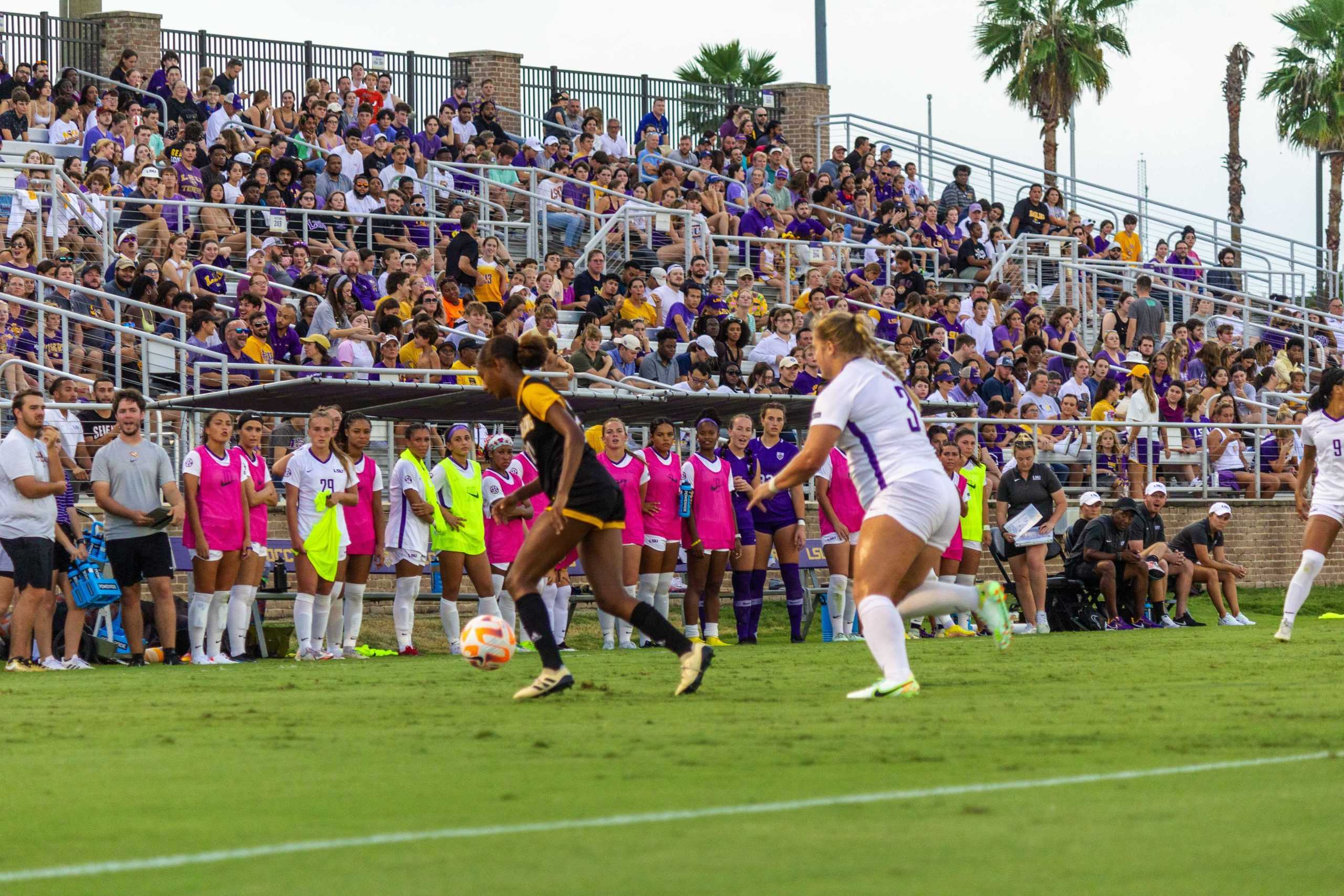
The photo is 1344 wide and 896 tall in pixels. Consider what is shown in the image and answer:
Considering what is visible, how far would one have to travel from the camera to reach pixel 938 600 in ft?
33.8

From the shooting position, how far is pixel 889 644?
9.68 m

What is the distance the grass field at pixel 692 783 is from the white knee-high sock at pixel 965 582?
8257 mm

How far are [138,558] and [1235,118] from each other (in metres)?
48.7

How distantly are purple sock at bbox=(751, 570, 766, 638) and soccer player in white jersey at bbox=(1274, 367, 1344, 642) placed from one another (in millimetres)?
5460

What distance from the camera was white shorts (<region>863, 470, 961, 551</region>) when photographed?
971 cm

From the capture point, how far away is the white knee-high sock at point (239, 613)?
53.7 ft

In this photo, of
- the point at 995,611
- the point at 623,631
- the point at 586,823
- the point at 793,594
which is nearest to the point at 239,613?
the point at 623,631

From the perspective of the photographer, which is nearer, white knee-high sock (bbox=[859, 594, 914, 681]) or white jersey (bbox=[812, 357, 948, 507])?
white knee-high sock (bbox=[859, 594, 914, 681])

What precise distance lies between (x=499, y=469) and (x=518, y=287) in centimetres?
533

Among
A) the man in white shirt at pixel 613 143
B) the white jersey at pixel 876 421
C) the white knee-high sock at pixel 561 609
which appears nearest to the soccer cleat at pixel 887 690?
the white jersey at pixel 876 421

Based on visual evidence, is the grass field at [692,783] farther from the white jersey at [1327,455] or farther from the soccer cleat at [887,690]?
the white jersey at [1327,455]

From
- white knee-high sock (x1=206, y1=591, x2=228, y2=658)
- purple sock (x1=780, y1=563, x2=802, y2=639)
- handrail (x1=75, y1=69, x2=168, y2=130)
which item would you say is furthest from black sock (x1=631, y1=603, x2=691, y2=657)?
handrail (x1=75, y1=69, x2=168, y2=130)

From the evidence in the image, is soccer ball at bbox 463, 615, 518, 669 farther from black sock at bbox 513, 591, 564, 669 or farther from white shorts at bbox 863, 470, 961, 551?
white shorts at bbox 863, 470, 961, 551

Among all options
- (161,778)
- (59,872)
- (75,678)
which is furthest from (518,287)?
(59,872)
